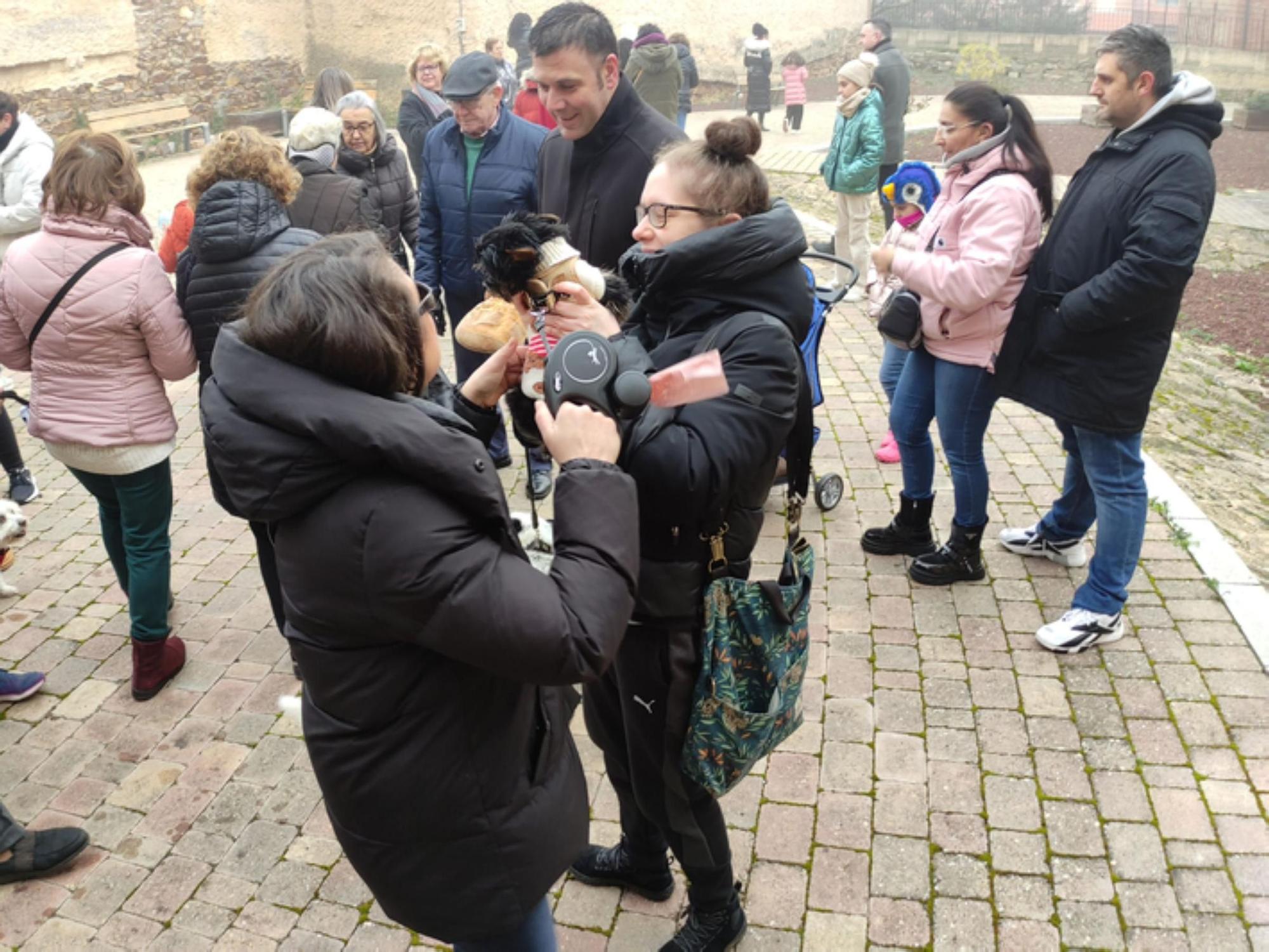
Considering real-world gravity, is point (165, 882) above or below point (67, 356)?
below

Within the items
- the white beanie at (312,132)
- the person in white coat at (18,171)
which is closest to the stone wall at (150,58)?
the person in white coat at (18,171)

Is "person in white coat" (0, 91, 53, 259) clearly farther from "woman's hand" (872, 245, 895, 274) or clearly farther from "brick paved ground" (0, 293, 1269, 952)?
"woman's hand" (872, 245, 895, 274)

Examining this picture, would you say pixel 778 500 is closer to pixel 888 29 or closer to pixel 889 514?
pixel 889 514

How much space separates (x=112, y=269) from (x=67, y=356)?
37 centimetres

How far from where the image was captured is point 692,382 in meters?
1.94

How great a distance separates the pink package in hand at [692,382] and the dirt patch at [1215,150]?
528 inches

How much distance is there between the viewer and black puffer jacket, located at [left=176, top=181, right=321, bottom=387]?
3.52 metres

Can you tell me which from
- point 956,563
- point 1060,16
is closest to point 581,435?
point 956,563

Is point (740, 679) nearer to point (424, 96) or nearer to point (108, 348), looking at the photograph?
point (108, 348)

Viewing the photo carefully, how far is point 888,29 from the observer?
10227 mm

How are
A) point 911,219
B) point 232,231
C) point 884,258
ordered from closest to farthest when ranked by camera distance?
point 232,231 → point 884,258 → point 911,219

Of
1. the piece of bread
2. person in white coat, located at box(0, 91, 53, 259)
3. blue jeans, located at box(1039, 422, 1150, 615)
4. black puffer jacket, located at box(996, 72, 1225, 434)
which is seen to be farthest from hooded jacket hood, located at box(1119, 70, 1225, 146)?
person in white coat, located at box(0, 91, 53, 259)

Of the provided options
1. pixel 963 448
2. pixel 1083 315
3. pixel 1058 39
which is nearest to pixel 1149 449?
pixel 963 448

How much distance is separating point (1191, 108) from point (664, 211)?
2334mm
